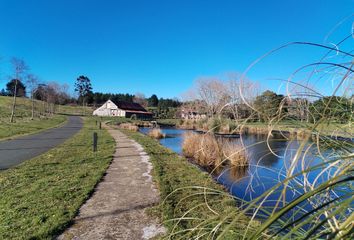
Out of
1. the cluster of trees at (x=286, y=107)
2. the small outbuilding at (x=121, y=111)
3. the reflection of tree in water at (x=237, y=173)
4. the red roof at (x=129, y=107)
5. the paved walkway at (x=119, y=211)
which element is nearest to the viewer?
the cluster of trees at (x=286, y=107)

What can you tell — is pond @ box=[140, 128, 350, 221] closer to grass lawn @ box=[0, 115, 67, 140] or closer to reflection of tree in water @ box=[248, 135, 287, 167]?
reflection of tree in water @ box=[248, 135, 287, 167]

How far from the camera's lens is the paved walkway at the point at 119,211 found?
3.64m

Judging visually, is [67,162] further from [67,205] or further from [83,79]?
[83,79]

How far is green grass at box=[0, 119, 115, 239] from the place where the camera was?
3.70m

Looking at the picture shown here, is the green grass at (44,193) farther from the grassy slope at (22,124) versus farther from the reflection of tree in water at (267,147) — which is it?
the grassy slope at (22,124)

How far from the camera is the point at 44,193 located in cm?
527

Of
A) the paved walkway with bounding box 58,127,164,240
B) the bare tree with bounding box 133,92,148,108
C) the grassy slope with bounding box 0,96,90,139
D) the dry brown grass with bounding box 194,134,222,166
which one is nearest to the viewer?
the paved walkway with bounding box 58,127,164,240

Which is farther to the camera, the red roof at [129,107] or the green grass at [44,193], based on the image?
the red roof at [129,107]

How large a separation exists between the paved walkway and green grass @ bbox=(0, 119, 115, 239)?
0.72 feet

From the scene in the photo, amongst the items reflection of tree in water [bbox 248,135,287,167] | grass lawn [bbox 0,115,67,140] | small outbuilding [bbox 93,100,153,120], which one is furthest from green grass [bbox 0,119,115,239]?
small outbuilding [bbox 93,100,153,120]

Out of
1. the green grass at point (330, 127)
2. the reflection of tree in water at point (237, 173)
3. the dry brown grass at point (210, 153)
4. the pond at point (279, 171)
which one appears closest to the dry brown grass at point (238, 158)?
the pond at point (279, 171)

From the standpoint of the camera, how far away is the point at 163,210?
14.5 ft

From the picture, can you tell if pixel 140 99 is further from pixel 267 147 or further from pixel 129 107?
pixel 267 147

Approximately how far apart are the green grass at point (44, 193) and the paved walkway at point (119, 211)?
0.22m
